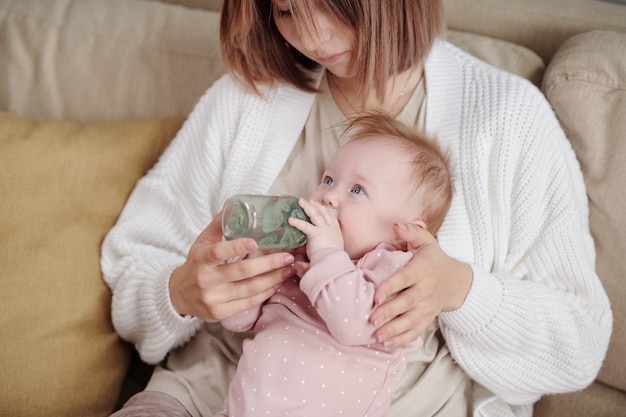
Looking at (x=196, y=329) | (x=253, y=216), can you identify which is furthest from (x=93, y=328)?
(x=253, y=216)

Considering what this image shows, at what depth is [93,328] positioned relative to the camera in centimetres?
147

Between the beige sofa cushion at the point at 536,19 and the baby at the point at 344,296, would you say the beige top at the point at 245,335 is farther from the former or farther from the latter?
the beige sofa cushion at the point at 536,19

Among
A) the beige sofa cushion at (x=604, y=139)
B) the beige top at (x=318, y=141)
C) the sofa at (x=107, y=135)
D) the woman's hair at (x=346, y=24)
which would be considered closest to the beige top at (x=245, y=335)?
the beige top at (x=318, y=141)

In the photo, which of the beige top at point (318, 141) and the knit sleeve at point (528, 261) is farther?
the beige top at point (318, 141)

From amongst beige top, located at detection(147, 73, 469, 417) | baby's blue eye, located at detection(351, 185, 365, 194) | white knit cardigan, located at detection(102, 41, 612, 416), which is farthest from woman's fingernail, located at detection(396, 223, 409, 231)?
beige top, located at detection(147, 73, 469, 417)

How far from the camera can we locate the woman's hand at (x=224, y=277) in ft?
3.51

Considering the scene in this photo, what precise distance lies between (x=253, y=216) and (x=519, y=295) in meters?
0.55

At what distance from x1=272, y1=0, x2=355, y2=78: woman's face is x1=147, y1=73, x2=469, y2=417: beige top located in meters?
0.18

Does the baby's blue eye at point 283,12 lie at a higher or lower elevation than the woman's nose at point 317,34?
higher

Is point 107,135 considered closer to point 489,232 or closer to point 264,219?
point 264,219

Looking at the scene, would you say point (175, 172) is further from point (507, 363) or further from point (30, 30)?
point (507, 363)

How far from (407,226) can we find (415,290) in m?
0.11

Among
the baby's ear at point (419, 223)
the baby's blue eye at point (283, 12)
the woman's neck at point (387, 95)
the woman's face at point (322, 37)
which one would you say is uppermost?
the baby's blue eye at point (283, 12)

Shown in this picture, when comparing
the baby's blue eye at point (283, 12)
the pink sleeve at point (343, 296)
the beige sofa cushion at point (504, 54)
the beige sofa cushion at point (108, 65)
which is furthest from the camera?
the beige sofa cushion at point (108, 65)
